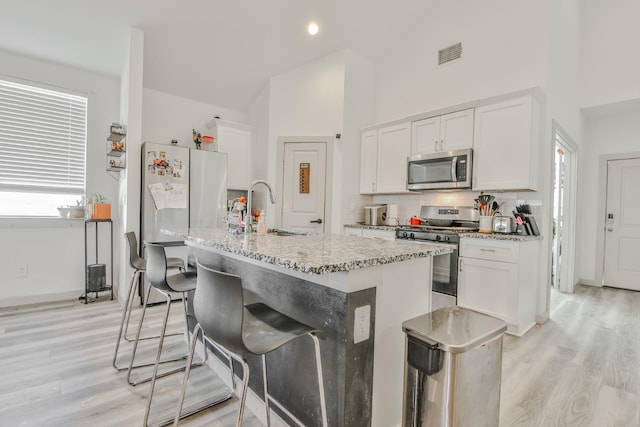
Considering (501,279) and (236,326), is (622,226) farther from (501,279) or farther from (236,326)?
(236,326)

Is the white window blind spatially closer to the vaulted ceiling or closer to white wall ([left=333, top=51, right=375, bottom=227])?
the vaulted ceiling

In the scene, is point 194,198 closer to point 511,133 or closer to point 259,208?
point 259,208

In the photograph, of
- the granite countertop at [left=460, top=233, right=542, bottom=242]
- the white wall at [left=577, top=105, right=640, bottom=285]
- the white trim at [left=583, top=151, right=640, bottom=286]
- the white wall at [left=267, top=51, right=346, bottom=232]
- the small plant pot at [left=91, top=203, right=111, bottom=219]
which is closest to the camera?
the granite countertop at [left=460, top=233, right=542, bottom=242]

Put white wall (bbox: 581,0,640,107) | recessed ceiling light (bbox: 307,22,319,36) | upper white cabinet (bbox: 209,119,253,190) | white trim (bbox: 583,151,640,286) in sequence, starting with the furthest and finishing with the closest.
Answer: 1. white trim (bbox: 583,151,640,286)
2. upper white cabinet (bbox: 209,119,253,190)
3. white wall (bbox: 581,0,640,107)
4. recessed ceiling light (bbox: 307,22,319,36)

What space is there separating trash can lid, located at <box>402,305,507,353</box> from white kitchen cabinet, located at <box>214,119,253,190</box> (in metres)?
3.80

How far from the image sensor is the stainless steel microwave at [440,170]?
3409mm

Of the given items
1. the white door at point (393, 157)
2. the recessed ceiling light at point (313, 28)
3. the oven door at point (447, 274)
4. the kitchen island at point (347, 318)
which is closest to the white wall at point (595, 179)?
the white door at point (393, 157)

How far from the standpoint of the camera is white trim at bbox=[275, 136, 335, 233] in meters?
4.23

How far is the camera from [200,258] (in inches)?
91.4

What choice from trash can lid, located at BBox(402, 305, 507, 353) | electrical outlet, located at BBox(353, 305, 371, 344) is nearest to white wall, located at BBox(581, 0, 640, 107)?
trash can lid, located at BBox(402, 305, 507, 353)

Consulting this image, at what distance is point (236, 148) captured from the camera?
184 inches

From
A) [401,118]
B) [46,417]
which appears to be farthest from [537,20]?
[46,417]

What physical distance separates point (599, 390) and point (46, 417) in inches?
129

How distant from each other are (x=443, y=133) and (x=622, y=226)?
11.3ft
